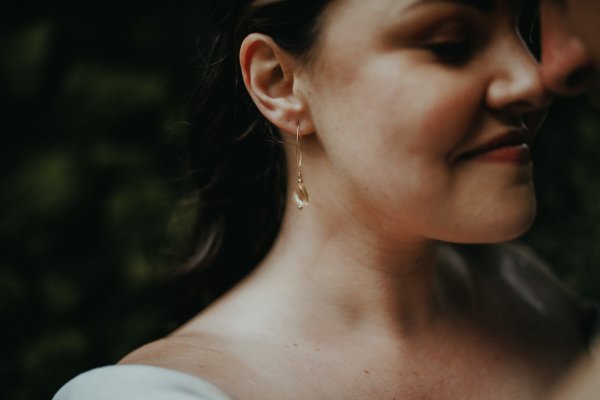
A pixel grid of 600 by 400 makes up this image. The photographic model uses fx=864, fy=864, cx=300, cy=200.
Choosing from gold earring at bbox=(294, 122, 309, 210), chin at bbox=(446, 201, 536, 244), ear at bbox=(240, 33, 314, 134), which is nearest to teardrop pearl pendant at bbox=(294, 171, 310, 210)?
gold earring at bbox=(294, 122, 309, 210)

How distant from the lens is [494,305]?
1.86m

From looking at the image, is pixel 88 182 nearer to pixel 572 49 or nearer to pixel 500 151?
pixel 500 151

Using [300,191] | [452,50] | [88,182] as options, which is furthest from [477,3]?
[88,182]

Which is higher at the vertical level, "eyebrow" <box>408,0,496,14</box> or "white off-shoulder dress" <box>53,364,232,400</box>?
"eyebrow" <box>408,0,496,14</box>

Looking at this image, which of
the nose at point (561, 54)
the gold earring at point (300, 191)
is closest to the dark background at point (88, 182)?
the gold earring at point (300, 191)

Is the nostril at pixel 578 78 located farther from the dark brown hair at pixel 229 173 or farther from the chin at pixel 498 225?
the dark brown hair at pixel 229 173

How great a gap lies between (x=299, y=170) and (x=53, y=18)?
95 centimetres

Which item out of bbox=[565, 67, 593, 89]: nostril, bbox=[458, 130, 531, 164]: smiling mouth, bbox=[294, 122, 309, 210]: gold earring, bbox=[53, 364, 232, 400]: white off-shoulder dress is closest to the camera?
bbox=[565, 67, 593, 89]: nostril

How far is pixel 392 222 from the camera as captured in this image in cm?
162

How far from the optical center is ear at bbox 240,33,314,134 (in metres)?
1.58

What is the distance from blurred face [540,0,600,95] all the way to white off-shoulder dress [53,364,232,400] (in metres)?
0.70

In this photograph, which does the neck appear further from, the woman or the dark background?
the dark background

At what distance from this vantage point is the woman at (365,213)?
1.42m

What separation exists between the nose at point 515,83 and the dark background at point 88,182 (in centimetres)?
97
